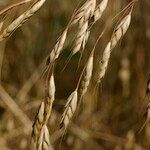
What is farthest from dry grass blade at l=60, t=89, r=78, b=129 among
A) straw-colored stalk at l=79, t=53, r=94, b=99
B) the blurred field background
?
the blurred field background

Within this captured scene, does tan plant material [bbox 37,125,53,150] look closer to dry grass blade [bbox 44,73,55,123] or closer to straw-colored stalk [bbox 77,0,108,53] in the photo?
dry grass blade [bbox 44,73,55,123]

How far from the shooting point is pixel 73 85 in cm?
229

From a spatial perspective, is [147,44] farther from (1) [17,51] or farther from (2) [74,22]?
(2) [74,22]

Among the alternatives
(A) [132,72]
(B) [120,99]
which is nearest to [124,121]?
(B) [120,99]

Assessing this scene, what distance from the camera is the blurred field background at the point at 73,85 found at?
1.83 metres

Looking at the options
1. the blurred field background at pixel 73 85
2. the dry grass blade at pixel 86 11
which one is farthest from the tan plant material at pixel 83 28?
the blurred field background at pixel 73 85

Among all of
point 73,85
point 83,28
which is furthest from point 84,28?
point 73,85

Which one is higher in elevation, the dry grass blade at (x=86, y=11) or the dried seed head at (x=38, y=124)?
the dry grass blade at (x=86, y=11)

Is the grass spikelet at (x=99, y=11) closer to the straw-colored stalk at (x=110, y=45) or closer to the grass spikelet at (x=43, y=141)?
the straw-colored stalk at (x=110, y=45)

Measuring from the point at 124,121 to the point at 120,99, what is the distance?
0.35 feet

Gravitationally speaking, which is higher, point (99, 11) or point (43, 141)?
point (99, 11)

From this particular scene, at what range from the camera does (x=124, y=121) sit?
6.66ft

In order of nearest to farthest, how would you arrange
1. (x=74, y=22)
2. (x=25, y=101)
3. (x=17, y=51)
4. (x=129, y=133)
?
1. (x=74, y=22)
2. (x=129, y=133)
3. (x=25, y=101)
4. (x=17, y=51)

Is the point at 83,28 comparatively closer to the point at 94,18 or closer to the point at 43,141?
the point at 94,18
